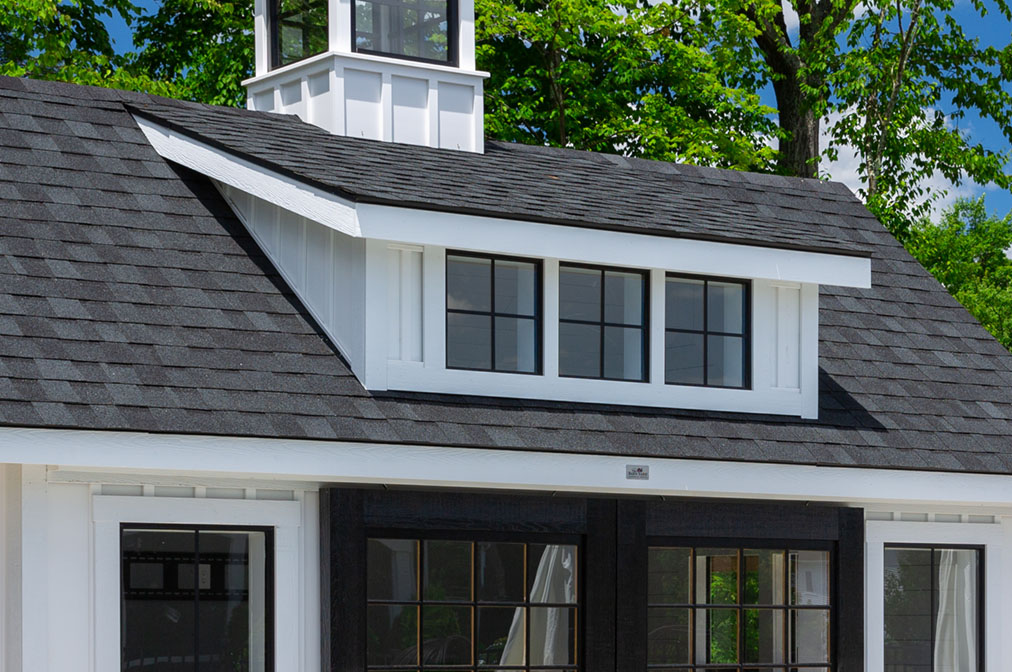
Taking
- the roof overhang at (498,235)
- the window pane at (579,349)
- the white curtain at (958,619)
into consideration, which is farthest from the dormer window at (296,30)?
the white curtain at (958,619)

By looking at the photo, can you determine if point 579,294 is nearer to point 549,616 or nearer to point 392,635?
point 549,616

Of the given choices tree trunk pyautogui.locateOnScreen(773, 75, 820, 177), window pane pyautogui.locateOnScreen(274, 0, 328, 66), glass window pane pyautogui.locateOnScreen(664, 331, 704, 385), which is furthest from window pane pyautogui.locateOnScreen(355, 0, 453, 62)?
tree trunk pyautogui.locateOnScreen(773, 75, 820, 177)

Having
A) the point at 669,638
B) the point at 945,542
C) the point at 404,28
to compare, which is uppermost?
the point at 404,28

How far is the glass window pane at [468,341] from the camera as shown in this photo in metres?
10.4

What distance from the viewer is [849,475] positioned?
11.1 metres

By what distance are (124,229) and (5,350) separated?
1800mm

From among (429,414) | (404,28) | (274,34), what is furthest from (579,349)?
(274,34)

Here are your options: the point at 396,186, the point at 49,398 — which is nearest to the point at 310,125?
the point at 396,186

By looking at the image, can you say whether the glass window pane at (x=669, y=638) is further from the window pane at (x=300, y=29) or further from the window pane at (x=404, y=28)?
the window pane at (x=300, y=29)

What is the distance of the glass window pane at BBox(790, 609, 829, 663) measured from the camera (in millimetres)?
11477

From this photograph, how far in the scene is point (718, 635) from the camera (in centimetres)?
1130

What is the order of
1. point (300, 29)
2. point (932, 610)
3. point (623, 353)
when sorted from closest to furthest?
1. point (623, 353)
2. point (932, 610)
3. point (300, 29)

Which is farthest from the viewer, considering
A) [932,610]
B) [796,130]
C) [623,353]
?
[796,130]

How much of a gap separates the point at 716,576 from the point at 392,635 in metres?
2.45
